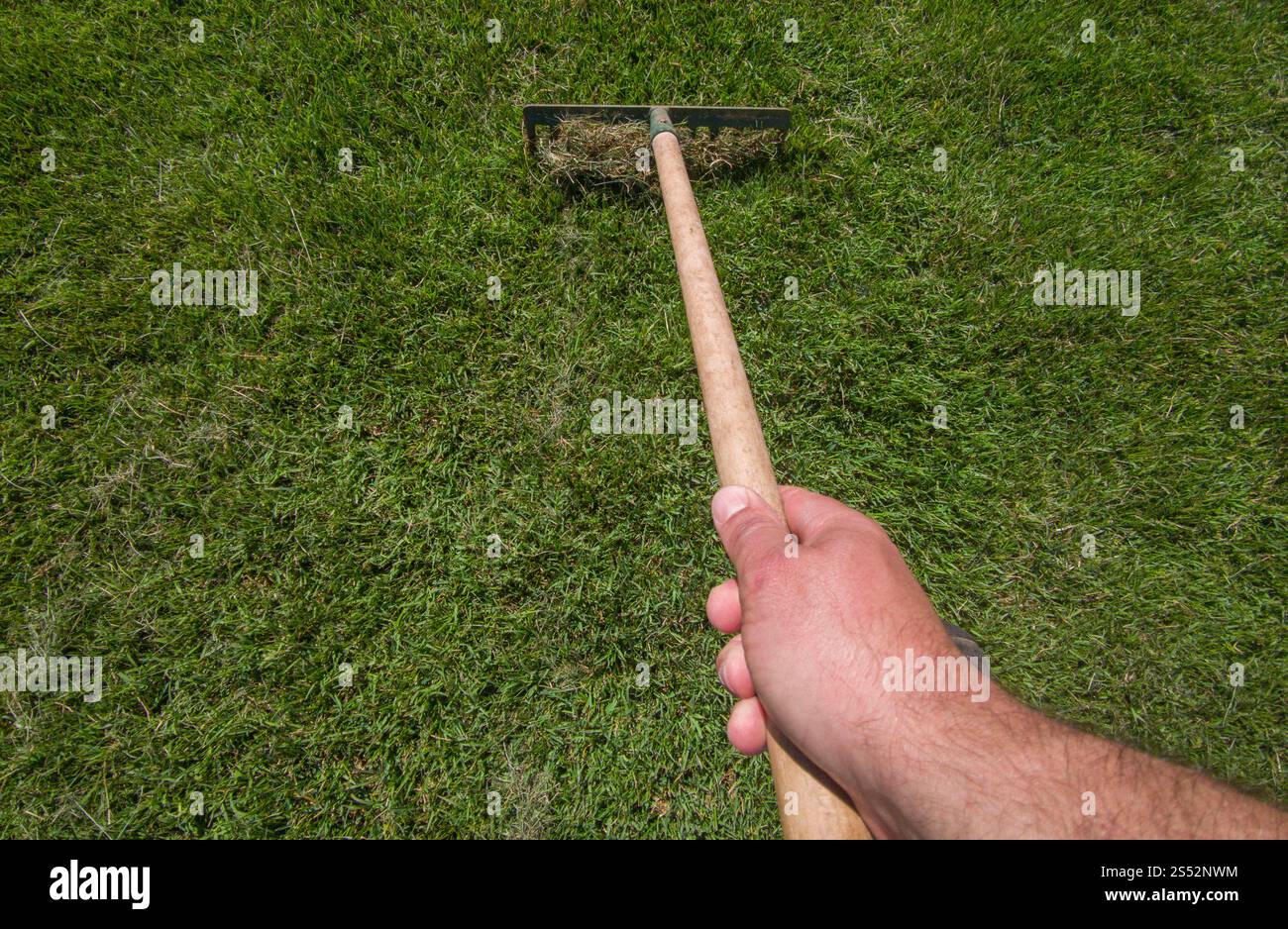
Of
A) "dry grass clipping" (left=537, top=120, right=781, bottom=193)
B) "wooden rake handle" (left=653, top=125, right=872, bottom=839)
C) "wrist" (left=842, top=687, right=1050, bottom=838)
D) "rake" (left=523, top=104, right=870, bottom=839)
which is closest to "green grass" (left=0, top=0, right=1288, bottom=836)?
"dry grass clipping" (left=537, top=120, right=781, bottom=193)

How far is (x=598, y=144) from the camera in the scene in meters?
3.43

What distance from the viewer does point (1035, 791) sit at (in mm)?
1623

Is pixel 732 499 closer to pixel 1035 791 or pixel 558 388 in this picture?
pixel 1035 791

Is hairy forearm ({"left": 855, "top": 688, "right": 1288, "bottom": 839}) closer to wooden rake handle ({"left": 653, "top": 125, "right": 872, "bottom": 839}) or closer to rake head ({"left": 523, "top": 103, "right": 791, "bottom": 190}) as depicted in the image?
wooden rake handle ({"left": 653, "top": 125, "right": 872, "bottom": 839})

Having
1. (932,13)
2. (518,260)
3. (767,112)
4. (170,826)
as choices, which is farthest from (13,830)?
(932,13)

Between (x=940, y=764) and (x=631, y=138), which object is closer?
(x=940, y=764)

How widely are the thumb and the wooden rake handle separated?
0.11 ft

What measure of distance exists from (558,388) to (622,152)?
132cm

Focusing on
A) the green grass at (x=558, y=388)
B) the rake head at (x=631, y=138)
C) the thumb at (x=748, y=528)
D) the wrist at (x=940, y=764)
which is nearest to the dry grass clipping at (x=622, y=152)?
the rake head at (x=631, y=138)

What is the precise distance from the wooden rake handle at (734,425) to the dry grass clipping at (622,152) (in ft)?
1.68

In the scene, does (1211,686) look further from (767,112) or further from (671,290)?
(767,112)

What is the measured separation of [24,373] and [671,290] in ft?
10.9

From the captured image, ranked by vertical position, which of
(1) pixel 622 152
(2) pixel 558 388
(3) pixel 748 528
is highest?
(1) pixel 622 152

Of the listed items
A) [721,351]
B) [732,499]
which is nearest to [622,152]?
[721,351]
